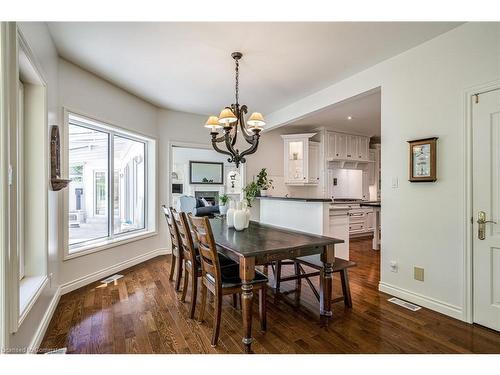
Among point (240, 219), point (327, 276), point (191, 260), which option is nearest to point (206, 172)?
point (240, 219)

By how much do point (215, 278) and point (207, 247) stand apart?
0.24 metres

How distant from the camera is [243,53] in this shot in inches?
105

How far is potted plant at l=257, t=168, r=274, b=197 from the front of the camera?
5.06 meters

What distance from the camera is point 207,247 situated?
200cm

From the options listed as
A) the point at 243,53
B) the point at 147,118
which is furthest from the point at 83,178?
the point at 243,53

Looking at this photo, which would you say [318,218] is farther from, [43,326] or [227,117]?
[43,326]

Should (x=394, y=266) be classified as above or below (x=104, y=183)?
below

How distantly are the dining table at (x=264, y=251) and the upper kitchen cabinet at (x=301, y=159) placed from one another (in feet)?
10.5

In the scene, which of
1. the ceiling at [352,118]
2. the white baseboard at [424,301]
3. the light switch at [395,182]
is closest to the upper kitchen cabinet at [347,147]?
the ceiling at [352,118]

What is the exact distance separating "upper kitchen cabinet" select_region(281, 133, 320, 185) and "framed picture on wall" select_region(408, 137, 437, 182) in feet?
10.1

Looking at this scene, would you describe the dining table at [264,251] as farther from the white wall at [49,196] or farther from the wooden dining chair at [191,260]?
the white wall at [49,196]

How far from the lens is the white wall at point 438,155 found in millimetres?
2215

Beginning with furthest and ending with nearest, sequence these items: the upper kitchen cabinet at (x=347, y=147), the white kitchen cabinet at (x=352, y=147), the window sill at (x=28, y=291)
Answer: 1. the white kitchen cabinet at (x=352, y=147)
2. the upper kitchen cabinet at (x=347, y=147)
3. the window sill at (x=28, y=291)
